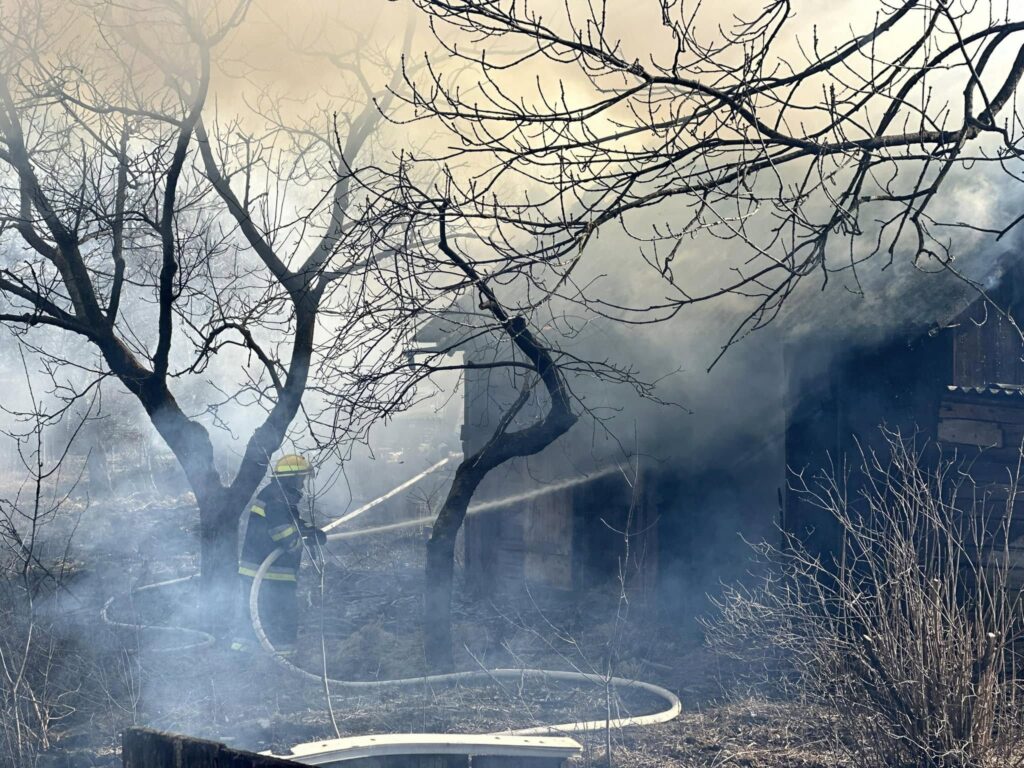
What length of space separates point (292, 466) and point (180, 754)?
6793 millimetres

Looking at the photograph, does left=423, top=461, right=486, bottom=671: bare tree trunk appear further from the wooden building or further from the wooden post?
the wooden post

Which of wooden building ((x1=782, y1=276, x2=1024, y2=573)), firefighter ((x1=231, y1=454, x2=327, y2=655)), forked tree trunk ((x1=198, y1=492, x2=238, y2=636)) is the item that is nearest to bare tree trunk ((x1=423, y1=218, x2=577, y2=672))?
firefighter ((x1=231, y1=454, x2=327, y2=655))

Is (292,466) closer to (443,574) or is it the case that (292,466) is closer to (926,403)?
(443,574)

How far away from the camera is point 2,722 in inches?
252

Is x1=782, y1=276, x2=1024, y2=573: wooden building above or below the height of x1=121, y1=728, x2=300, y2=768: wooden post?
above

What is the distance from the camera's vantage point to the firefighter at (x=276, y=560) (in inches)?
375

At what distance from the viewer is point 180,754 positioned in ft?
10.7

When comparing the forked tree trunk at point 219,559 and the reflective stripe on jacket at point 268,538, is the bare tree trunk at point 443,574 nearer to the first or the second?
the reflective stripe on jacket at point 268,538

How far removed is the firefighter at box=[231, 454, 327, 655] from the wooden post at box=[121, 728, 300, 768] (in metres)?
6.00

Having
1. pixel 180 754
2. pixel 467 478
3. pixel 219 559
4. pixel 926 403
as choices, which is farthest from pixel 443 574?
pixel 180 754

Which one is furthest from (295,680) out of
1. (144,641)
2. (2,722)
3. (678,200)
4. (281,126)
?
(678,200)

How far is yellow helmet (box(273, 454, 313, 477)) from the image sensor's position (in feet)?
32.3

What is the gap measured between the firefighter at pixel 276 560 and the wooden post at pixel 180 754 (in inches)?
236

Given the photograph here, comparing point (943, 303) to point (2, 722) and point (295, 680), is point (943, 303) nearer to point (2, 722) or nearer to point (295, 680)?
point (295, 680)
